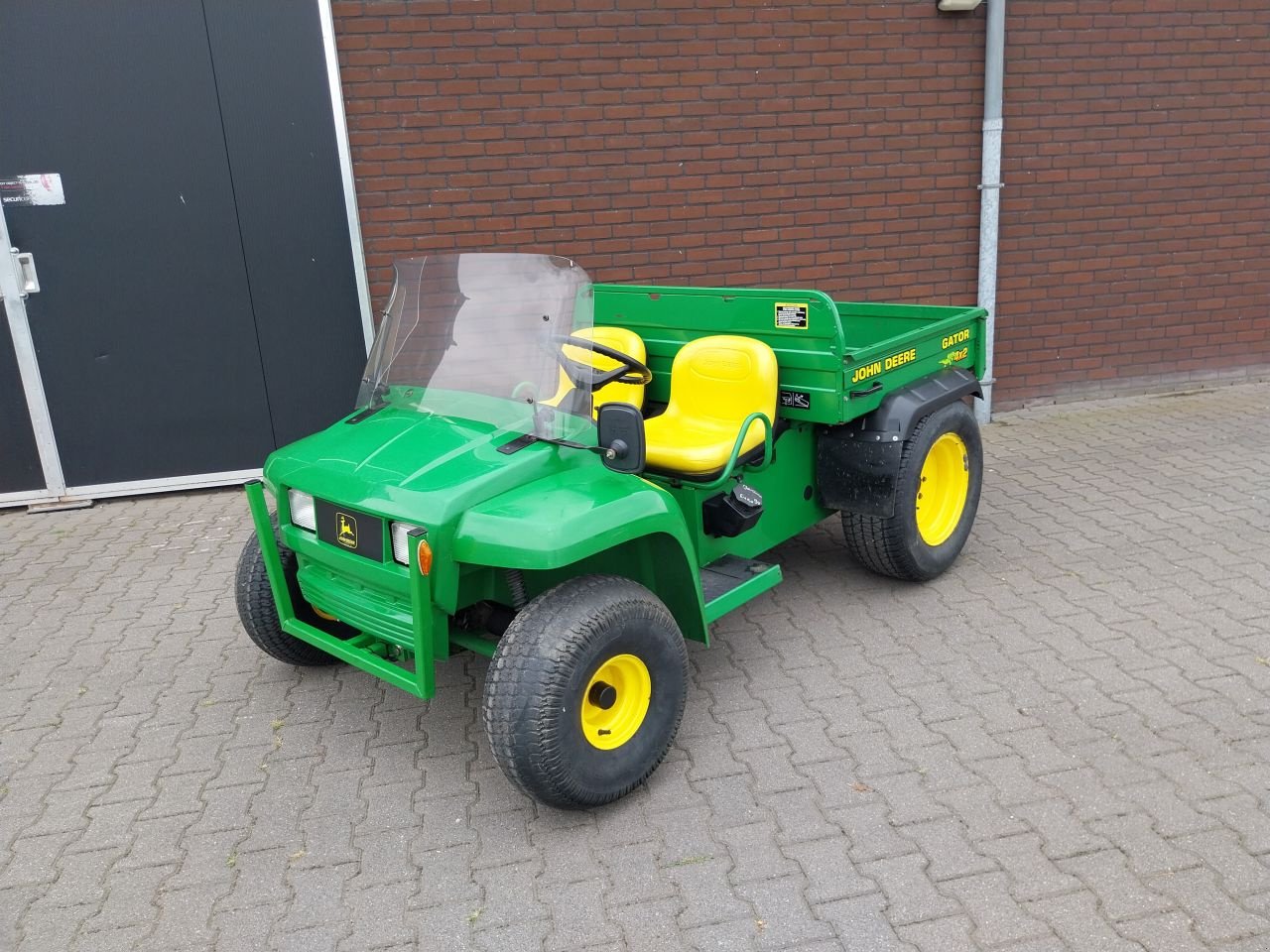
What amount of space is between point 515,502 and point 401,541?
1.12 feet

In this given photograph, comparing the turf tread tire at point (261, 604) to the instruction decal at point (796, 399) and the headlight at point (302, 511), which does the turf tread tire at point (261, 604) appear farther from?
the instruction decal at point (796, 399)

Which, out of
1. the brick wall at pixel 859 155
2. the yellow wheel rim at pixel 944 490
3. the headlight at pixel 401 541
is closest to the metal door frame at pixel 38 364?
the brick wall at pixel 859 155

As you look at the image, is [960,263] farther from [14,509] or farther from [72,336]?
[14,509]

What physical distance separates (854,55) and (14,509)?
5782 millimetres

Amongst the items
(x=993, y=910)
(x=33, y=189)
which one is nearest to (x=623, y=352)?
(x=993, y=910)

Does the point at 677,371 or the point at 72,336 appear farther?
the point at 72,336

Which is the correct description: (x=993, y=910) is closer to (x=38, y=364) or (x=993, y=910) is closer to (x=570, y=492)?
(x=570, y=492)

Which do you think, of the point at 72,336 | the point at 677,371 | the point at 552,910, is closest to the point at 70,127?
the point at 72,336

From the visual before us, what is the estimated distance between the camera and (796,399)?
393 cm

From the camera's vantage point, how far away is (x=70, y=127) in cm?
541

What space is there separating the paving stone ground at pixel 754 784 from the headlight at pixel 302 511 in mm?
795

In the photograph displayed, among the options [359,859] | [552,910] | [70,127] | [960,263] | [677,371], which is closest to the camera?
[552,910]

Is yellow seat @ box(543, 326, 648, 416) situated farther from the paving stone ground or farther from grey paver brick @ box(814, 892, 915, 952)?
grey paver brick @ box(814, 892, 915, 952)

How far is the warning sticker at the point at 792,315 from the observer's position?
3.87m
